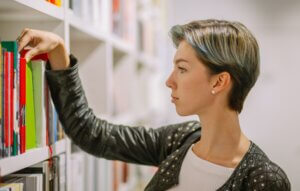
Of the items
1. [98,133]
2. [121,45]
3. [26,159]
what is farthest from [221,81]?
[121,45]

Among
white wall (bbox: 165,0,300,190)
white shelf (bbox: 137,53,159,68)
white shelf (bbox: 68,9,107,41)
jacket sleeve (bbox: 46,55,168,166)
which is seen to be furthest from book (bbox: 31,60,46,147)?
white wall (bbox: 165,0,300,190)

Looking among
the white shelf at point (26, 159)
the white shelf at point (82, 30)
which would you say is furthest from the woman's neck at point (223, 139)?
Answer: the white shelf at point (82, 30)

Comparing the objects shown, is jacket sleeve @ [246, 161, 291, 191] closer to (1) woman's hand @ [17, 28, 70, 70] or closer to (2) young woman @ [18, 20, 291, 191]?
(2) young woman @ [18, 20, 291, 191]

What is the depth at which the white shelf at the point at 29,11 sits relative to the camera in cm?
102

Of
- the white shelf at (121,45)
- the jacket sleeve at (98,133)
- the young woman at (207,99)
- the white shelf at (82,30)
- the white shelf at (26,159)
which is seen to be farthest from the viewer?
the white shelf at (121,45)

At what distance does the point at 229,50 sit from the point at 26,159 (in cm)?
58

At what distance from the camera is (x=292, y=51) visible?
3.93 metres

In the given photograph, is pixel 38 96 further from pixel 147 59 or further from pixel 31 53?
pixel 147 59

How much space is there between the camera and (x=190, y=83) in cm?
118

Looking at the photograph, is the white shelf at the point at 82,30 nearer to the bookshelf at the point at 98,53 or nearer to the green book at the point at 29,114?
the bookshelf at the point at 98,53

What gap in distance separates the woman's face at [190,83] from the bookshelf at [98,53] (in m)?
0.37

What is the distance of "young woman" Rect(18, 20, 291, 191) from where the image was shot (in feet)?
3.69

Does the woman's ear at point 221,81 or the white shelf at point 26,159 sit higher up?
the woman's ear at point 221,81

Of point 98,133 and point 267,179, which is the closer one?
point 267,179
